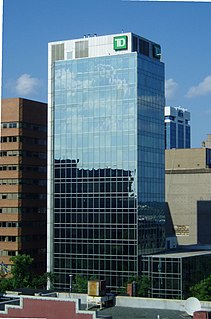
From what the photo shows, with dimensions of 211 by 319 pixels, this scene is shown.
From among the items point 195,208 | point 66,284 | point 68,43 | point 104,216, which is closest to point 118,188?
point 104,216

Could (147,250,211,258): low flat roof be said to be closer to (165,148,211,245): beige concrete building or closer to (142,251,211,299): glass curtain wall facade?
(142,251,211,299): glass curtain wall facade

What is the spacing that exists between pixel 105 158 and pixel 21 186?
20.4ft

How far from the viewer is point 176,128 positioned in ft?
308

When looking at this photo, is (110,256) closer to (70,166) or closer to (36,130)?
(70,166)

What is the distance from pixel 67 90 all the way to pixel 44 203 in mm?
6888

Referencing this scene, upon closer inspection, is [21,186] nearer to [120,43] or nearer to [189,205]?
[120,43]

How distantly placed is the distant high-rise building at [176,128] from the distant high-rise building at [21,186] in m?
57.4

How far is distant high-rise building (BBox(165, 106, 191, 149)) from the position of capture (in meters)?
92.2

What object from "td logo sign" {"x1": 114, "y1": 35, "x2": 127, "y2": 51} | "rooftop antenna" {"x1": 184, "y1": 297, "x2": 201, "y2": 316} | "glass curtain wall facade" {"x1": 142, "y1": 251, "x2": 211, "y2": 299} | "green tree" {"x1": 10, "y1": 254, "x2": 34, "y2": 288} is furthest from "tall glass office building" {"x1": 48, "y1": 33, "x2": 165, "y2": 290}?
"rooftop antenna" {"x1": 184, "y1": 297, "x2": 201, "y2": 316}

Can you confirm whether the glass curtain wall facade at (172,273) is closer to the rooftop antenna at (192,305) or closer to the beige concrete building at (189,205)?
the rooftop antenna at (192,305)

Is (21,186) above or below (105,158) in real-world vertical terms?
below

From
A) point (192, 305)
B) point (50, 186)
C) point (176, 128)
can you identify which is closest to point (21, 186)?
point (50, 186)

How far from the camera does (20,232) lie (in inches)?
1313

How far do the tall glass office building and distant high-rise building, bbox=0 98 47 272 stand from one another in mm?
3583
